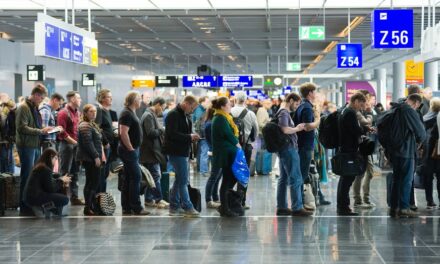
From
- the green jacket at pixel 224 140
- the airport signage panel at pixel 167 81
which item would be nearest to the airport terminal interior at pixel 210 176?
the green jacket at pixel 224 140

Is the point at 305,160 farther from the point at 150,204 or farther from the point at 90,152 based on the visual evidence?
the point at 90,152

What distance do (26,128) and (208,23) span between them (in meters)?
15.0

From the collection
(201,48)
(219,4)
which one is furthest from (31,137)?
(201,48)

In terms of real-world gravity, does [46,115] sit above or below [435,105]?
below

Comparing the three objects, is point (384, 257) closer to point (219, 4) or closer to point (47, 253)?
point (47, 253)

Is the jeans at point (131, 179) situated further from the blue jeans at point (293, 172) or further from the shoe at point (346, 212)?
the shoe at point (346, 212)

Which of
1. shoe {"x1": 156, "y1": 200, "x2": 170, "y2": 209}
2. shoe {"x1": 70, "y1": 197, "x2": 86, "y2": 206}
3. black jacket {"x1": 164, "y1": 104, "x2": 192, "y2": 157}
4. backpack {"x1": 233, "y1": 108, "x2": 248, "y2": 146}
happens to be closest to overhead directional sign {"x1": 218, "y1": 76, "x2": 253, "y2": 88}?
backpack {"x1": 233, "y1": 108, "x2": 248, "y2": 146}

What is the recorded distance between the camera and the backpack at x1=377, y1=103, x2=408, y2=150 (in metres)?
9.21

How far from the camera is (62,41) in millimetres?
13453

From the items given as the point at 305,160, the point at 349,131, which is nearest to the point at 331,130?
the point at 349,131

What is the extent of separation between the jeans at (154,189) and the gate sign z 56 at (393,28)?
7998 millimetres

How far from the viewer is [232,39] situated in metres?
29.2

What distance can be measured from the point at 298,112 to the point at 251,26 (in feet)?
52.7

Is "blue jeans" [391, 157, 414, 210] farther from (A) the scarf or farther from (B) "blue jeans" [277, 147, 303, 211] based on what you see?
(A) the scarf
